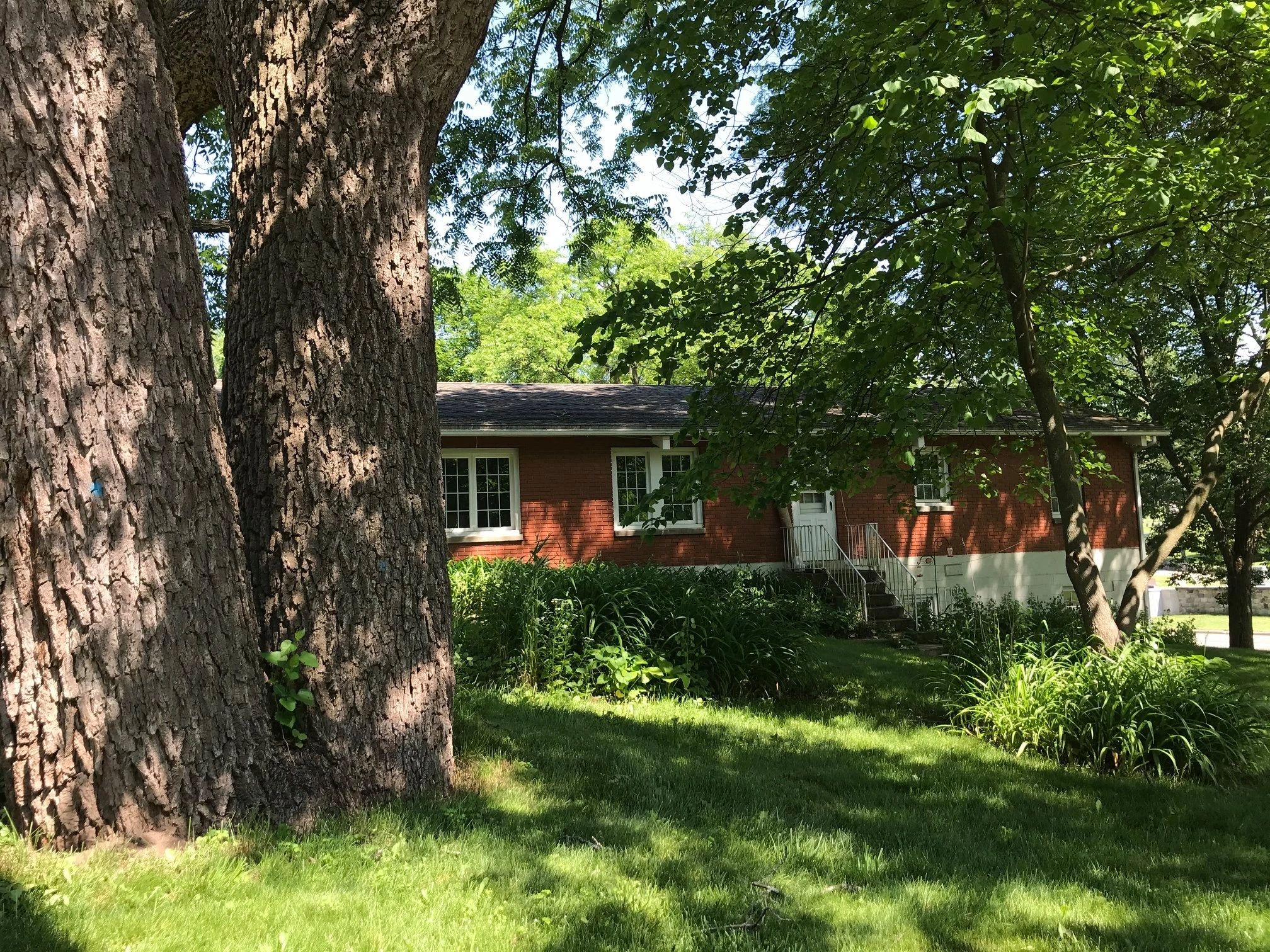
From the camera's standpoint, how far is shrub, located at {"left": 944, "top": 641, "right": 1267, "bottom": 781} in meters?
6.94

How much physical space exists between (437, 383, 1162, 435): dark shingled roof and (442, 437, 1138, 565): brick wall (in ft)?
1.85

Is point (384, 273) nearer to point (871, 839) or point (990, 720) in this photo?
point (871, 839)

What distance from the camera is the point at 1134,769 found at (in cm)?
695

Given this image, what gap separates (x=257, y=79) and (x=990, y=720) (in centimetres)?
746

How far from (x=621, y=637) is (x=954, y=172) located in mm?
6220

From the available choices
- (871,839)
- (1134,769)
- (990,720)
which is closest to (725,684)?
(990,720)

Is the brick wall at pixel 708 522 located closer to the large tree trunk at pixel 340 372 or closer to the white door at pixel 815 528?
the white door at pixel 815 528

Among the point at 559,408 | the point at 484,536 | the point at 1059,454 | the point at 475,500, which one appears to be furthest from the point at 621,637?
the point at 559,408

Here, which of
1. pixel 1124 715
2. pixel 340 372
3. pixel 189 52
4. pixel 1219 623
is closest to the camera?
pixel 340 372

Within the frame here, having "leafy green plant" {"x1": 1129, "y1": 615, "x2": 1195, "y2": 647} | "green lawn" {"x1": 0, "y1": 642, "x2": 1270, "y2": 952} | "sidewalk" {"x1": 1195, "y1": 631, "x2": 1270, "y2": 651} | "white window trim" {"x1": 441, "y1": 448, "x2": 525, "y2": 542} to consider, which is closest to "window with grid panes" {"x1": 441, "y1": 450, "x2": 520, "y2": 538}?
"white window trim" {"x1": 441, "y1": 448, "x2": 525, "y2": 542}

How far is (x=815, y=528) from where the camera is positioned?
1853 centimetres

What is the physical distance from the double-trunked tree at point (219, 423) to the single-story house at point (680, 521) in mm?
10085

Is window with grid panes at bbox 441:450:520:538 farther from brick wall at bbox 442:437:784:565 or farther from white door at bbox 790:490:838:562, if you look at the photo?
white door at bbox 790:490:838:562

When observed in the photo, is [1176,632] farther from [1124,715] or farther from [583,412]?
[1124,715]
